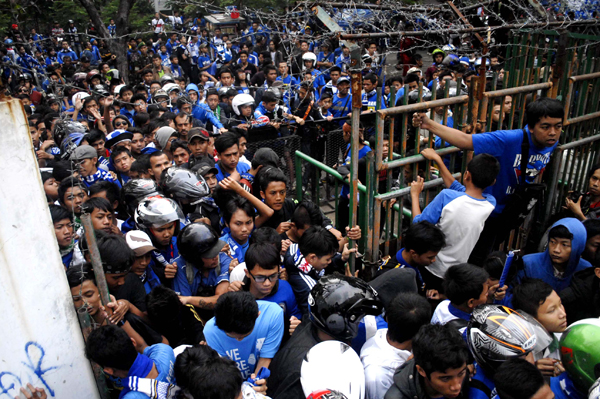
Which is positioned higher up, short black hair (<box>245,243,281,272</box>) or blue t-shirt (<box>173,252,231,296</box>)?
short black hair (<box>245,243,281,272</box>)

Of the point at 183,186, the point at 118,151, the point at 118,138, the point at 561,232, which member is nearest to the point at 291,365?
the point at 183,186

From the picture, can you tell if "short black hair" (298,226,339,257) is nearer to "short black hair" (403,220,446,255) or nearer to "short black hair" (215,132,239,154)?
"short black hair" (403,220,446,255)

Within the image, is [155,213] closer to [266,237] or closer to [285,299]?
[266,237]

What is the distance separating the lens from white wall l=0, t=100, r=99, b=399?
1963 millimetres

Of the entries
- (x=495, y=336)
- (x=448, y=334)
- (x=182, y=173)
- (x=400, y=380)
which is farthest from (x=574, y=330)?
(x=182, y=173)

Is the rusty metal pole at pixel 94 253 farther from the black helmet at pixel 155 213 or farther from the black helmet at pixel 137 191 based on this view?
the black helmet at pixel 137 191

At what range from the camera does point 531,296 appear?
9.62 feet

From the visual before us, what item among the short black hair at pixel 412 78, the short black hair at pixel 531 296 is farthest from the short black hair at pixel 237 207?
the short black hair at pixel 412 78

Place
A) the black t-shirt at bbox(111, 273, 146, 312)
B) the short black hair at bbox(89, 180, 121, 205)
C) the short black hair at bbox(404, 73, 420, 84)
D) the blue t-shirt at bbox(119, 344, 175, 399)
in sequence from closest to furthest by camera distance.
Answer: the blue t-shirt at bbox(119, 344, 175, 399)
the black t-shirt at bbox(111, 273, 146, 312)
the short black hair at bbox(89, 180, 121, 205)
the short black hair at bbox(404, 73, 420, 84)

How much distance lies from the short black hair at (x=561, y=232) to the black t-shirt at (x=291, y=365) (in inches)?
88.4

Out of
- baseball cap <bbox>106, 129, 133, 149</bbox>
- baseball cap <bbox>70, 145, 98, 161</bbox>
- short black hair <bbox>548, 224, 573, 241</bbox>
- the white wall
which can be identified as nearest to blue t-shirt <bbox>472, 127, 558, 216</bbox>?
short black hair <bbox>548, 224, 573, 241</bbox>

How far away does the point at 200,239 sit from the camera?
10.5 feet

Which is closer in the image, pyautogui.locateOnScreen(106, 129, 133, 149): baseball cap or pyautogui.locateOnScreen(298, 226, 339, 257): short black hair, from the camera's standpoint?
pyautogui.locateOnScreen(298, 226, 339, 257): short black hair

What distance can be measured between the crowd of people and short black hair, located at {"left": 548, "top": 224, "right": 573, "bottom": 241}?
0.01 meters
